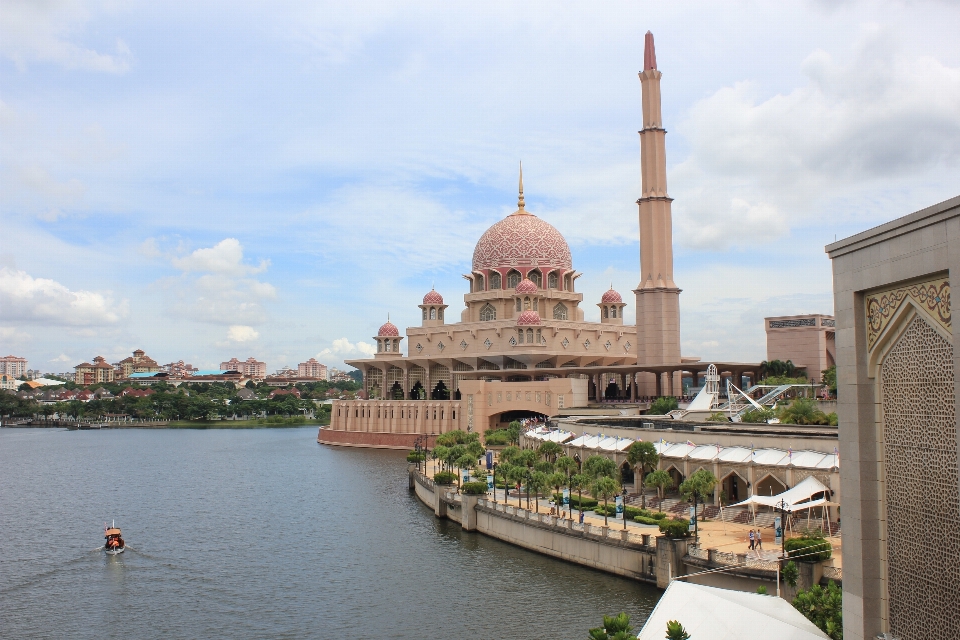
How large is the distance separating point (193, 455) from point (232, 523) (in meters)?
37.1

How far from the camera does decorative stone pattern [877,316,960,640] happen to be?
11.5 meters

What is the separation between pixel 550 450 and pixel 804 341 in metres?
31.5

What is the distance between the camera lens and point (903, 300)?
12266 millimetres

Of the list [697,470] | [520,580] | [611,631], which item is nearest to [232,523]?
[520,580]

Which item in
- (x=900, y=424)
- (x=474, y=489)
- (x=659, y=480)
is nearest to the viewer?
(x=900, y=424)

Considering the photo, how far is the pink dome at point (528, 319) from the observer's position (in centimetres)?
6956

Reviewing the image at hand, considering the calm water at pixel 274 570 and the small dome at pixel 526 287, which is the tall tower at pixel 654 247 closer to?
the small dome at pixel 526 287

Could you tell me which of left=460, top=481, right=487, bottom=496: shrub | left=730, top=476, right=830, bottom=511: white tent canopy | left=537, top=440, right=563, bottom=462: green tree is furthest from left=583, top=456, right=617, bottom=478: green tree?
left=730, top=476, right=830, bottom=511: white tent canopy

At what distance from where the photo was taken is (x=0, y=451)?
83.6m

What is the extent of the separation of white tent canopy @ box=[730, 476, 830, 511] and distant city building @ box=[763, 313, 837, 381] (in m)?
35.7

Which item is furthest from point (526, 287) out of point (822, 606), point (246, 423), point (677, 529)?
point (246, 423)

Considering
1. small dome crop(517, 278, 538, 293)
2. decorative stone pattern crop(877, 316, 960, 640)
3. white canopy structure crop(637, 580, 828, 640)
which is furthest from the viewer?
small dome crop(517, 278, 538, 293)

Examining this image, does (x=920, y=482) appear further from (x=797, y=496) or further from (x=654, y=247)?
(x=654, y=247)

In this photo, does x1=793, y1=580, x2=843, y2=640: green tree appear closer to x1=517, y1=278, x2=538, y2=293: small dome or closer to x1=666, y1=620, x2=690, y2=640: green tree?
x1=666, y1=620, x2=690, y2=640: green tree
